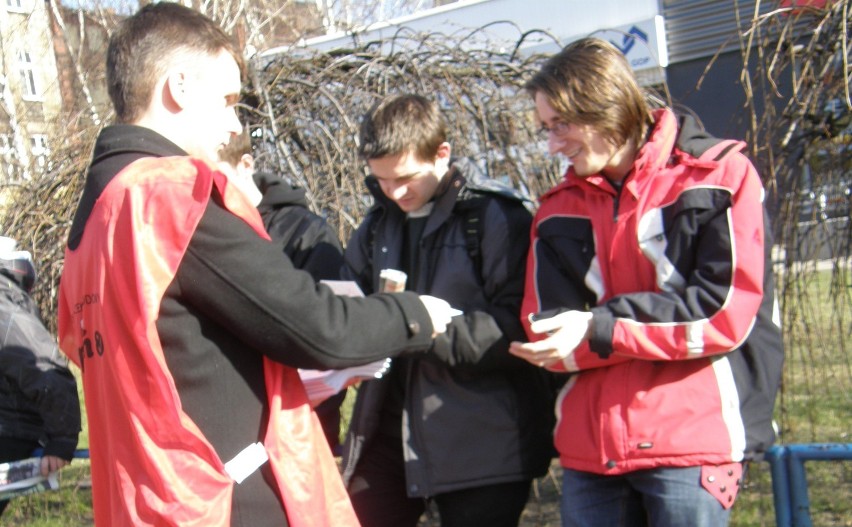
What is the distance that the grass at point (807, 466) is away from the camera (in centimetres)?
397

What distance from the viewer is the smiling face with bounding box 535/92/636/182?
7.67 feet

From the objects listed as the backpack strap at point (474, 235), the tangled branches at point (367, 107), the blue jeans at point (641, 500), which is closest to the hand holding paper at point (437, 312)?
the backpack strap at point (474, 235)

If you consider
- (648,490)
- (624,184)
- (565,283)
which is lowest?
(648,490)

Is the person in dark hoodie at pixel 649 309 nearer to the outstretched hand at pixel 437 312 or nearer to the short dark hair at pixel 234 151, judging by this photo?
the outstretched hand at pixel 437 312

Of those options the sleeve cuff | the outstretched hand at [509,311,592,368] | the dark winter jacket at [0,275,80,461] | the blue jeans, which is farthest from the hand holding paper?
the dark winter jacket at [0,275,80,461]

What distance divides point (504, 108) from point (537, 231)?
7.67 feet

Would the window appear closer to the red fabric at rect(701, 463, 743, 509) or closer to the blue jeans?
the blue jeans

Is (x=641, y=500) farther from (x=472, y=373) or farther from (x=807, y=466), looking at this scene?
(x=807, y=466)

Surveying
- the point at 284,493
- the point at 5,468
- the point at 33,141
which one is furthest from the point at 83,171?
the point at 33,141

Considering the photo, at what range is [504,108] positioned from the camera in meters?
4.71

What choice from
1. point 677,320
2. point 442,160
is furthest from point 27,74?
point 677,320

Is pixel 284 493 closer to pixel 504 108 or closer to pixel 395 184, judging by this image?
pixel 395 184

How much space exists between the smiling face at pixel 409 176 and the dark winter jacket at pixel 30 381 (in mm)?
1385

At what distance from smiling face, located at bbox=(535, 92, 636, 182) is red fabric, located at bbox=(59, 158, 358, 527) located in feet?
2.89
